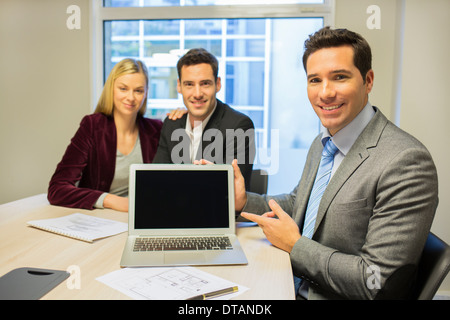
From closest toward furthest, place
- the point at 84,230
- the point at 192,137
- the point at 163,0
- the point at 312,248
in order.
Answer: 1. the point at 312,248
2. the point at 84,230
3. the point at 192,137
4. the point at 163,0

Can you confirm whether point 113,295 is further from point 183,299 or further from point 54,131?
point 54,131

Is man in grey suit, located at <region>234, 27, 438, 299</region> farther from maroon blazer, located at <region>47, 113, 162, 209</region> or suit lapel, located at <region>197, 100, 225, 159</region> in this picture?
maroon blazer, located at <region>47, 113, 162, 209</region>

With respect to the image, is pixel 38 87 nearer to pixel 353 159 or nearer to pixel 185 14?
pixel 185 14

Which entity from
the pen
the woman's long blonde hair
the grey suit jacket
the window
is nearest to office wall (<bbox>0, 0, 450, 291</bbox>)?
the window

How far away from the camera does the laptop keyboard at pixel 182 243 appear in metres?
1.25

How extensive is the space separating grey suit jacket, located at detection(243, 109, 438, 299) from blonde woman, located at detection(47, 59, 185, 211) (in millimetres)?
1271

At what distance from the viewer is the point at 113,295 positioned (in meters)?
0.92

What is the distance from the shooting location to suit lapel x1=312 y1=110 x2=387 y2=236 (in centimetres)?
121

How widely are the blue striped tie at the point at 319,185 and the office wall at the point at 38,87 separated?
229 cm

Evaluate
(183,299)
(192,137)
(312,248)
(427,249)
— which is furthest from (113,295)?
(192,137)

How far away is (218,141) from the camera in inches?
81.1

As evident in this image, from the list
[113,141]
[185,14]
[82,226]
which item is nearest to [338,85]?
[82,226]

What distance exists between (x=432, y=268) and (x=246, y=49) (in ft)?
7.80

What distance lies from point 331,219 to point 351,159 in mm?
209
